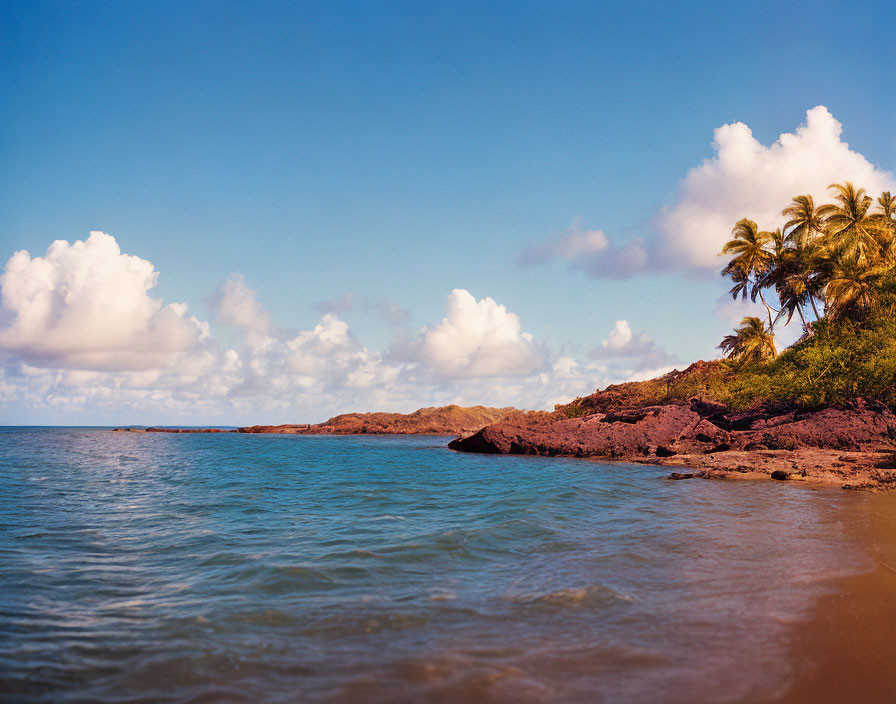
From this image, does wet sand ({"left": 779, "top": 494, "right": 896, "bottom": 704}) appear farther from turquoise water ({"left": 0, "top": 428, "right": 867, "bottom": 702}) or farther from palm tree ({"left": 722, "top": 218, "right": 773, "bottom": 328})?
palm tree ({"left": 722, "top": 218, "right": 773, "bottom": 328})

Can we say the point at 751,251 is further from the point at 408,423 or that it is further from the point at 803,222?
the point at 408,423

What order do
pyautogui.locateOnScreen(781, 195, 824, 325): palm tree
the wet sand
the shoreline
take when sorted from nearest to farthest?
the wet sand
the shoreline
pyautogui.locateOnScreen(781, 195, 824, 325): palm tree

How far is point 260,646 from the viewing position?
421cm

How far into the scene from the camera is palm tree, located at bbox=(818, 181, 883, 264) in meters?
29.8

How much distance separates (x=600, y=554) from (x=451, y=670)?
3.85 meters

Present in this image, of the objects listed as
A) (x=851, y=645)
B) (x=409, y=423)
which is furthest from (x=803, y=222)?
(x=409, y=423)

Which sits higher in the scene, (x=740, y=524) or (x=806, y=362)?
(x=806, y=362)

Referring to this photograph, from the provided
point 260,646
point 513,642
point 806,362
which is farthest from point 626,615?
point 806,362

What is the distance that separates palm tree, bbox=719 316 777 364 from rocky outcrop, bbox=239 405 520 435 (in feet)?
159

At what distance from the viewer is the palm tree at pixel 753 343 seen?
1454 inches

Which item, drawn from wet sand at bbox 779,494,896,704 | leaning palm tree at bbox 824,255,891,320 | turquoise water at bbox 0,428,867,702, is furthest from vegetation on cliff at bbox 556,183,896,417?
wet sand at bbox 779,494,896,704

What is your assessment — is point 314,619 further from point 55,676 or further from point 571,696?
point 571,696

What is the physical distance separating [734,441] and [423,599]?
2057 centimetres

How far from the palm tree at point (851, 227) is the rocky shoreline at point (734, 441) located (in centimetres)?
1195
